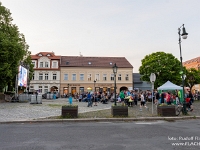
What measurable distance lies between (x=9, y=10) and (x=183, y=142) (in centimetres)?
3223

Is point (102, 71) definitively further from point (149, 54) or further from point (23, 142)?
point (23, 142)

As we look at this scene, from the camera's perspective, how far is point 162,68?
46.6m

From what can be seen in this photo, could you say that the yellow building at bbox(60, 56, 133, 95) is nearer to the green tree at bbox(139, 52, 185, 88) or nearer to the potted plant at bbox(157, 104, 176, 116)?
the green tree at bbox(139, 52, 185, 88)

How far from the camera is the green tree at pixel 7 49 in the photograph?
83.7ft

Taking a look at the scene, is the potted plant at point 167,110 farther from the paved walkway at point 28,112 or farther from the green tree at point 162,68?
the green tree at point 162,68

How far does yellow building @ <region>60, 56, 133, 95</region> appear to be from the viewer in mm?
56250

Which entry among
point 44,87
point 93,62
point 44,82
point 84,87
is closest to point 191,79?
point 93,62

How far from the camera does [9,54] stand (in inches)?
1040

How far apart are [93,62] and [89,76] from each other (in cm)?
451

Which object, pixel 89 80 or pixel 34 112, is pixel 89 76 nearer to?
pixel 89 80

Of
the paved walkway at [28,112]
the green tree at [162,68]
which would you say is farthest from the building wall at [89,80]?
the paved walkway at [28,112]

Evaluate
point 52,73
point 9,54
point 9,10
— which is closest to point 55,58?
point 52,73

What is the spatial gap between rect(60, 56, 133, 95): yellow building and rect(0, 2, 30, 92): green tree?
88.0 ft

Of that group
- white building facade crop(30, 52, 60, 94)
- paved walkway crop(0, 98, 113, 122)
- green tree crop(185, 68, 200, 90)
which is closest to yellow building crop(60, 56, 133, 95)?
white building facade crop(30, 52, 60, 94)
